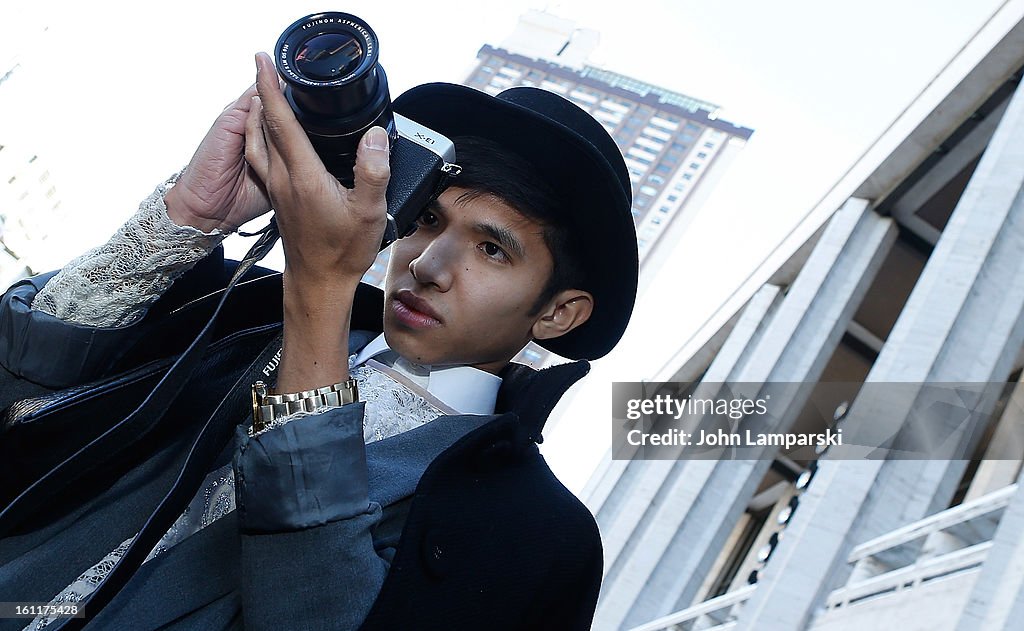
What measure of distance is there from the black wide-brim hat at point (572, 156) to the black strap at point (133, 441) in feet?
1.84

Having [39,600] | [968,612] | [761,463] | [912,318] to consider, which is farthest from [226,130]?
[761,463]

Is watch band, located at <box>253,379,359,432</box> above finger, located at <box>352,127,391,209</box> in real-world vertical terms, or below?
below

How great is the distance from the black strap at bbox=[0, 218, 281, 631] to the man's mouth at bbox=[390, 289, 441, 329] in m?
0.32

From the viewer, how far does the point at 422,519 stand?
4.53 ft

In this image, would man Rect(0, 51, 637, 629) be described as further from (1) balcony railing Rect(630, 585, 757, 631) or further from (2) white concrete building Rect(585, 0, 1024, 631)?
(1) balcony railing Rect(630, 585, 757, 631)

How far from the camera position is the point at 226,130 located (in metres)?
1.48

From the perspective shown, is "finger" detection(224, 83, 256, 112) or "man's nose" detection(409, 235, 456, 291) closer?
"finger" detection(224, 83, 256, 112)

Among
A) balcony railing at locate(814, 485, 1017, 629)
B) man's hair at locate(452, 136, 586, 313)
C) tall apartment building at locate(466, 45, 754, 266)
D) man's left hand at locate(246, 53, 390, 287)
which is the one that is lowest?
man's left hand at locate(246, 53, 390, 287)

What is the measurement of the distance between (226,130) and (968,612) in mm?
3968

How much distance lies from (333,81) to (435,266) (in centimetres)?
53

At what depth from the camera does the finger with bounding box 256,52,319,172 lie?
46.4 inches

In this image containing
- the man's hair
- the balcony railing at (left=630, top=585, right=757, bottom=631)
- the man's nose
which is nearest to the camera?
the man's nose

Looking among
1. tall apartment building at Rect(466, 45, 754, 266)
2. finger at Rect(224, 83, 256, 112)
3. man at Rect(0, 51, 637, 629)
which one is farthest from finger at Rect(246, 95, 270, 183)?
tall apartment building at Rect(466, 45, 754, 266)

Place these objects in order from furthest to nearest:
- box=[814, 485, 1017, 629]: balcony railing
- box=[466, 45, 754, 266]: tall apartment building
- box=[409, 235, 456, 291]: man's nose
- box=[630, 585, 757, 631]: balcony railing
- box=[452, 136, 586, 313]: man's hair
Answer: box=[466, 45, 754, 266]: tall apartment building, box=[630, 585, 757, 631]: balcony railing, box=[814, 485, 1017, 629]: balcony railing, box=[452, 136, 586, 313]: man's hair, box=[409, 235, 456, 291]: man's nose
